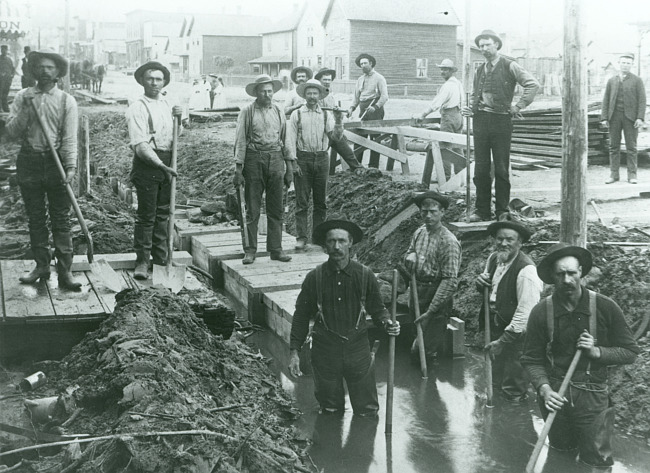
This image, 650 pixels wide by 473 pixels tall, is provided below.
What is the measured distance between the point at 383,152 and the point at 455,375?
6.99 meters

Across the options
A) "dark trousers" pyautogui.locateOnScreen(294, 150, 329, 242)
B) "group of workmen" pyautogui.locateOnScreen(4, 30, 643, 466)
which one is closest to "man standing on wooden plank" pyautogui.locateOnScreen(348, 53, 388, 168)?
"dark trousers" pyautogui.locateOnScreen(294, 150, 329, 242)

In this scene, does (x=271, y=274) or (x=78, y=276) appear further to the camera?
(x=271, y=274)

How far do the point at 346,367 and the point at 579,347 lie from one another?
1966 millimetres

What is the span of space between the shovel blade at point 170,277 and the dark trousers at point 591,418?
3797mm

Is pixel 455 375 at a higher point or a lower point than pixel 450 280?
lower

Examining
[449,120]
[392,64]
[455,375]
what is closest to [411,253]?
[455,375]

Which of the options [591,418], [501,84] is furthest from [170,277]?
[501,84]

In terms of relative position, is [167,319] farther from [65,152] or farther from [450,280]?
[450,280]

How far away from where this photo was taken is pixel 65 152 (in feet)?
21.7

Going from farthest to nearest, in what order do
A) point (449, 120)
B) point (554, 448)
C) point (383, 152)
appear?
point (383, 152), point (449, 120), point (554, 448)

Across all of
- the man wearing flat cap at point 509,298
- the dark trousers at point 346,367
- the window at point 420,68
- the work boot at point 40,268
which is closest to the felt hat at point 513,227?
the man wearing flat cap at point 509,298

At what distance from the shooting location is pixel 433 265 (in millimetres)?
7484

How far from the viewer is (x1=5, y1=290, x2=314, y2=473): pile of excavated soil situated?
14.1 feet

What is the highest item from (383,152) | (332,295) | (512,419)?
(383,152)
